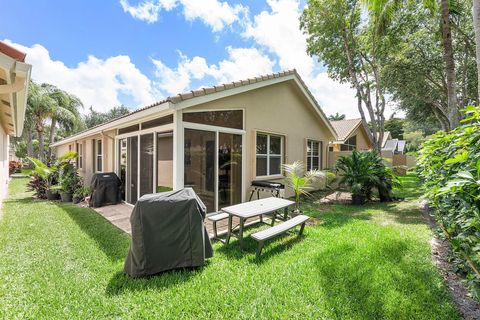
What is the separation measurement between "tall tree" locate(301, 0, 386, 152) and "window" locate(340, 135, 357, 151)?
4.59 meters

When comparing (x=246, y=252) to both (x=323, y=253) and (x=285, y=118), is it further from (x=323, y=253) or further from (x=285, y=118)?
(x=285, y=118)

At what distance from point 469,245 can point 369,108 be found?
12497 mm

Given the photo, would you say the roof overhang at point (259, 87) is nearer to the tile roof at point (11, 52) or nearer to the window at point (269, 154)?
the window at point (269, 154)

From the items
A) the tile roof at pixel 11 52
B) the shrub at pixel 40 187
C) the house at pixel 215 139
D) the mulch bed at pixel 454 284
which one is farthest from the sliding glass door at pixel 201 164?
the shrub at pixel 40 187

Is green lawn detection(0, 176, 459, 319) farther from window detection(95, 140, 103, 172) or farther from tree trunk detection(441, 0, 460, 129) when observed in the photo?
window detection(95, 140, 103, 172)

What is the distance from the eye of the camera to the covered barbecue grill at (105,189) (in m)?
8.17

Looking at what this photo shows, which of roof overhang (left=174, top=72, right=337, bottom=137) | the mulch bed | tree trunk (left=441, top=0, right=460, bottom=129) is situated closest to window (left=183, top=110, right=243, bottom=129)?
roof overhang (left=174, top=72, right=337, bottom=137)

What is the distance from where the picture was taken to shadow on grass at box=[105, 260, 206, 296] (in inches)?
128

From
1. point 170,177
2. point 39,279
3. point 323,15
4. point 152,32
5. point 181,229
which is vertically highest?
point 323,15

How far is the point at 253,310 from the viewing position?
110 inches

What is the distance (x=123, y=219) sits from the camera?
6.55 metres

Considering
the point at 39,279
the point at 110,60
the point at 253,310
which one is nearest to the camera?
the point at 253,310

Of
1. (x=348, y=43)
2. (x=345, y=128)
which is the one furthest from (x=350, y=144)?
(x=348, y=43)

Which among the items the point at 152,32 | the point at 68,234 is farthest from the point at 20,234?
the point at 152,32
